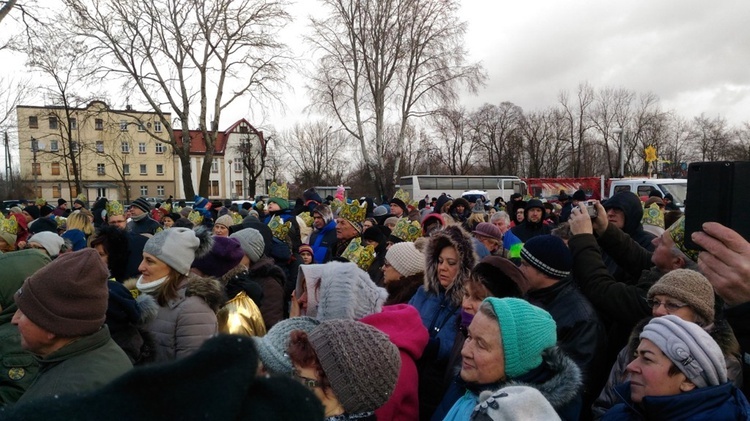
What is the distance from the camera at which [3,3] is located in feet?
47.4

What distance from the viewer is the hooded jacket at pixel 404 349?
8.59 ft

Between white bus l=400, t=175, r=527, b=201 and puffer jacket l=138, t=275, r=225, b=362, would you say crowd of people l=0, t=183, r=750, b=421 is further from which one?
white bus l=400, t=175, r=527, b=201

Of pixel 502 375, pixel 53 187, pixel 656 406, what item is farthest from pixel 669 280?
pixel 53 187

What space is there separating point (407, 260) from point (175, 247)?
1.81 meters

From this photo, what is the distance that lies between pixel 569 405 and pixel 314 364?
117 cm

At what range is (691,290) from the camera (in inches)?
118

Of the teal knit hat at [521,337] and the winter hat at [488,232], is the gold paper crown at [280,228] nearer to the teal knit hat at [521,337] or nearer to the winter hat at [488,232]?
the winter hat at [488,232]

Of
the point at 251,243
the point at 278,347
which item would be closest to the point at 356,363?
the point at 278,347

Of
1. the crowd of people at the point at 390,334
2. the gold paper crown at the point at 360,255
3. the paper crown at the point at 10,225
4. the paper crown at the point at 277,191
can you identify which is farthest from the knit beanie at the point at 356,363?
the paper crown at the point at 277,191

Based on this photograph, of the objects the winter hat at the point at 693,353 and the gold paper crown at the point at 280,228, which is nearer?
the winter hat at the point at 693,353

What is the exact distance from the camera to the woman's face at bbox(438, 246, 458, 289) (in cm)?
397

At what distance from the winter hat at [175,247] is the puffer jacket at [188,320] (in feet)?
0.91

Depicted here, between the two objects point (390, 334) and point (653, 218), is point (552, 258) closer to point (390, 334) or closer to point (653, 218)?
point (390, 334)

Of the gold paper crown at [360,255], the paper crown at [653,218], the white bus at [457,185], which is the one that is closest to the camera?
the gold paper crown at [360,255]
